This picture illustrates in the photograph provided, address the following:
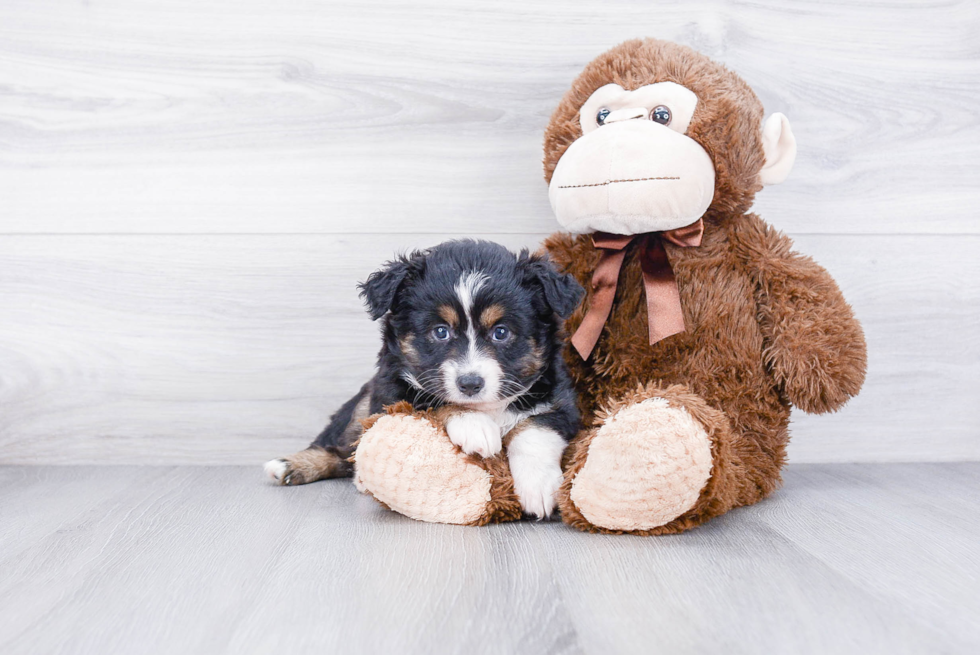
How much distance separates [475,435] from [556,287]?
42 cm

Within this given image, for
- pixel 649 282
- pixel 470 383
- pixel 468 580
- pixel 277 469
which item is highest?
pixel 649 282

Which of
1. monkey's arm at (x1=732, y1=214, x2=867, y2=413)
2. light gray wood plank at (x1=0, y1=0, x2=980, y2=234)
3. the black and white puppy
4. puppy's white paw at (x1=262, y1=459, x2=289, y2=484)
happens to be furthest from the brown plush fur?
puppy's white paw at (x1=262, y1=459, x2=289, y2=484)

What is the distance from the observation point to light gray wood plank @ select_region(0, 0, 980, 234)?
2592 millimetres

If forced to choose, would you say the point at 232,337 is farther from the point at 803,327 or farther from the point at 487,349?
the point at 803,327

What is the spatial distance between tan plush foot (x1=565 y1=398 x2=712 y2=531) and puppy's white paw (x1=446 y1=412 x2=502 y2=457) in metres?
0.22

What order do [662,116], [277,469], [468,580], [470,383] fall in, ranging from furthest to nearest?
[277,469] → [662,116] → [470,383] → [468,580]

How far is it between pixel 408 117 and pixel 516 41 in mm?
458

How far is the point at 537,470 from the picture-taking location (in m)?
1.83

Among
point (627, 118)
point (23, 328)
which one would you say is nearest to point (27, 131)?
point (23, 328)

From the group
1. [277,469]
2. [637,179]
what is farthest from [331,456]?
[637,179]

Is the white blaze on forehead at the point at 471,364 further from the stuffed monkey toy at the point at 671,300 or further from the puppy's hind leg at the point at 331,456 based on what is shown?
the puppy's hind leg at the point at 331,456

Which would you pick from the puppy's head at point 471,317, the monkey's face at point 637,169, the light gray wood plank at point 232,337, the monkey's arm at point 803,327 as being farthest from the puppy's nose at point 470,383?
the light gray wood plank at point 232,337

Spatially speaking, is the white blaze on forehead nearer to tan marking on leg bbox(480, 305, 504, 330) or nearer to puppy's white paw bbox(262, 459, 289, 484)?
tan marking on leg bbox(480, 305, 504, 330)

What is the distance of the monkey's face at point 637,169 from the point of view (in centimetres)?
192
